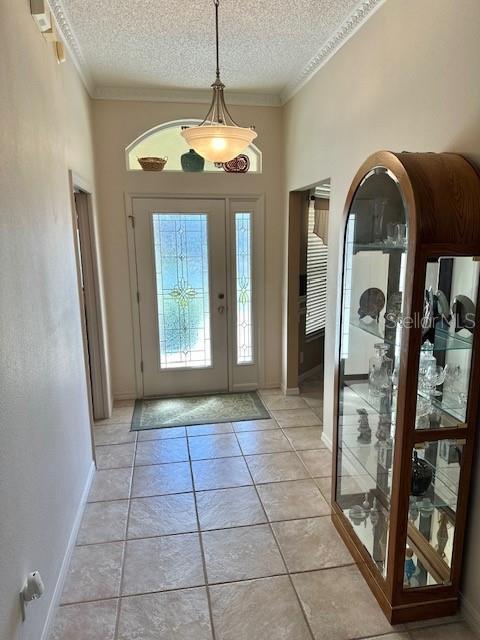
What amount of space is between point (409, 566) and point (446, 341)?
1070 millimetres

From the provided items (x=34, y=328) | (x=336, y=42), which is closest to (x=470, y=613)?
(x=34, y=328)

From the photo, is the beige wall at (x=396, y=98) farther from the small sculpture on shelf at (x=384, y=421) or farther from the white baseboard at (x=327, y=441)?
the small sculpture on shelf at (x=384, y=421)

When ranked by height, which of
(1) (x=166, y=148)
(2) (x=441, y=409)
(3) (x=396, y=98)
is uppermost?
(1) (x=166, y=148)

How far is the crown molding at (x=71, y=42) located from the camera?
8.01ft

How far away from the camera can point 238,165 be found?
416cm

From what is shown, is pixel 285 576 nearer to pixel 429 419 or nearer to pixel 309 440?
pixel 429 419

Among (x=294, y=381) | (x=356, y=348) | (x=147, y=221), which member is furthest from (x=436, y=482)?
(x=147, y=221)

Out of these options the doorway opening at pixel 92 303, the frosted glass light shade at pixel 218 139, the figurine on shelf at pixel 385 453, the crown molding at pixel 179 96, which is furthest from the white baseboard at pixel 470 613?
the crown molding at pixel 179 96

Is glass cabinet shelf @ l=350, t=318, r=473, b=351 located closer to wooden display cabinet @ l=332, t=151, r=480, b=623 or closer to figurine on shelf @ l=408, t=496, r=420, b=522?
wooden display cabinet @ l=332, t=151, r=480, b=623

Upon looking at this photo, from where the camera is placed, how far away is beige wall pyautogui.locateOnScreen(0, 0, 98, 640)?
1.52 m

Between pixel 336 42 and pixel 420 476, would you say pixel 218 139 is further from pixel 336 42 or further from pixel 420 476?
pixel 420 476

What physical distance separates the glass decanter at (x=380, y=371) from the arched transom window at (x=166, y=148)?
268 centimetres

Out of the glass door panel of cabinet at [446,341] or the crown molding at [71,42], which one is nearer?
the glass door panel of cabinet at [446,341]

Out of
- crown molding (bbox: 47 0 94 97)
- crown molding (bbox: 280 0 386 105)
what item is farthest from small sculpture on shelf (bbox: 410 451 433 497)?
crown molding (bbox: 47 0 94 97)
